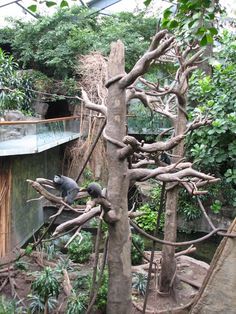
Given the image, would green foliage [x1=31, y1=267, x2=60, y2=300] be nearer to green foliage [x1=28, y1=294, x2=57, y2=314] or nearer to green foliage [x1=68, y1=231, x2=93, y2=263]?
green foliage [x1=28, y1=294, x2=57, y2=314]

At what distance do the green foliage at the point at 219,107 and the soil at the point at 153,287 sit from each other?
1719mm

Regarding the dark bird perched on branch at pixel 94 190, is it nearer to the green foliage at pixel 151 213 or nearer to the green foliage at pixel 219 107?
the green foliage at pixel 219 107

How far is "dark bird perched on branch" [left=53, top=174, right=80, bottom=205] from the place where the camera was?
260cm

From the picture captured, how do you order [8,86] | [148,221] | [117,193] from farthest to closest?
[148,221], [8,86], [117,193]

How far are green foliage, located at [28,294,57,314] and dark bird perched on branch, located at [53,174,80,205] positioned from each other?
1.56m

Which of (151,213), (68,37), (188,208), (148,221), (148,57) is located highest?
(68,37)

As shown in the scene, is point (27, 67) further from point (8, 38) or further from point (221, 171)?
point (221, 171)

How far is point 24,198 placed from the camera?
270 inches

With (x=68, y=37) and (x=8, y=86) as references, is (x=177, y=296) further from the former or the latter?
(x=68, y=37)

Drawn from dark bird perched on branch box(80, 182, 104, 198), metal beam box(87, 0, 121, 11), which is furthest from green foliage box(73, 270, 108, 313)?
metal beam box(87, 0, 121, 11)

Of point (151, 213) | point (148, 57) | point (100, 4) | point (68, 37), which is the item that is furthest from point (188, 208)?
point (100, 4)

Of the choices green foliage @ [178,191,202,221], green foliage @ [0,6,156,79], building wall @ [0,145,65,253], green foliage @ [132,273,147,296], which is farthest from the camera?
green foliage @ [0,6,156,79]

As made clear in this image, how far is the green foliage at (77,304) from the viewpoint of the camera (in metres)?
3.48

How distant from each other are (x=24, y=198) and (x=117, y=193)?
4.71 metres
